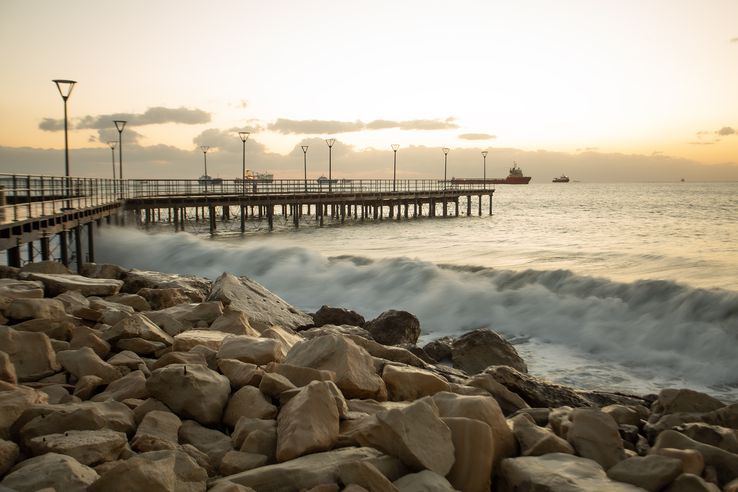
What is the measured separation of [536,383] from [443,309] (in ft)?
29.3

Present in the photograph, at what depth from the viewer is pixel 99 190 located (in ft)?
95.8

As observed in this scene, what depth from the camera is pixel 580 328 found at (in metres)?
Result: 13.1

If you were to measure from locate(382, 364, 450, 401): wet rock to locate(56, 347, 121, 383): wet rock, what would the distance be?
6.57 feet

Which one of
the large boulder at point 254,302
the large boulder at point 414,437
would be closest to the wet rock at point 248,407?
the large boulder at point 414,437

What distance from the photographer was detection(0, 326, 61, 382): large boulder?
4.64 metres

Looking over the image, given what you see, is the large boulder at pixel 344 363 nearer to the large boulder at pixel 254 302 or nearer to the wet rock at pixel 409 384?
the wet rock at pixel 409 384

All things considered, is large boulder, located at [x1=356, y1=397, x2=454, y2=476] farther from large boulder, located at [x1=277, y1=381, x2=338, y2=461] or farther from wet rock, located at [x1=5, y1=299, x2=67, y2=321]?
wet rock, located at [x1=5, y1=299, x2=67, y2=321]

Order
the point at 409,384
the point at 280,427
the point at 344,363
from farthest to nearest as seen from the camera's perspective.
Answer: the point at 409,384 < the point at 344,363 < the point at 280,427

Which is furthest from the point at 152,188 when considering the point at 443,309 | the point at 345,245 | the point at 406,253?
the point at 443,309

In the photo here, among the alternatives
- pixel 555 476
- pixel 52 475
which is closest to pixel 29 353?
pixel 52 475

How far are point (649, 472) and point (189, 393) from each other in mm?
2757

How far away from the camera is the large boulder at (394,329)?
33.2 ft

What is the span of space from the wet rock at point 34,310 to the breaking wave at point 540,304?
727 cm

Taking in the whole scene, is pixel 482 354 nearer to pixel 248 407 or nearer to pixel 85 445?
pixel 248 407
